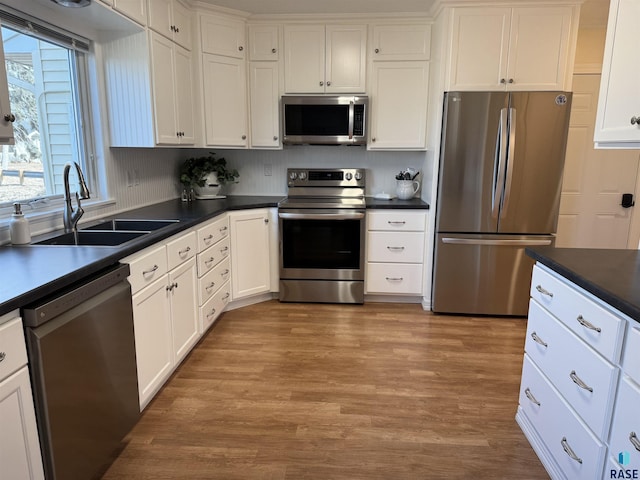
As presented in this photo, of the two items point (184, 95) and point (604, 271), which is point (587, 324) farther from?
point (184, 95)

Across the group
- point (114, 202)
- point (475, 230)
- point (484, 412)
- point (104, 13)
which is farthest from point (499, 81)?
point (114, 202)

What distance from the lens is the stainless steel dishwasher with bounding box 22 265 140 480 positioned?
4.13 ft

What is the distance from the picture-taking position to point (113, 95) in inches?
105

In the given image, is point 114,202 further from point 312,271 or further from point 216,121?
point 312,271

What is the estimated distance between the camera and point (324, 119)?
3.56m

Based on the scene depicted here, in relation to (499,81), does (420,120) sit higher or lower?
lower

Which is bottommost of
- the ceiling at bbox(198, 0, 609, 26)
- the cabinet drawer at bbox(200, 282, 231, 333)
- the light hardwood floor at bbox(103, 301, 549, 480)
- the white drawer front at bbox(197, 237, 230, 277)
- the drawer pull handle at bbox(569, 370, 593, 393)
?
the light hardwood floor at bbox(103, 301, 549, 480)

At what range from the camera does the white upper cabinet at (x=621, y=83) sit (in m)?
1.52

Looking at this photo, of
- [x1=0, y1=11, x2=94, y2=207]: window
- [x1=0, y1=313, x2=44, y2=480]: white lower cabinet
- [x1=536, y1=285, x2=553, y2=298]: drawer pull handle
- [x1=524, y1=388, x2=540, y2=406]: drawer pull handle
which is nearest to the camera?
[x1=0, y1=313, x2=44, y2=480]: white lower cabinet

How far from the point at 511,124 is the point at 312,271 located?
6.32 feet

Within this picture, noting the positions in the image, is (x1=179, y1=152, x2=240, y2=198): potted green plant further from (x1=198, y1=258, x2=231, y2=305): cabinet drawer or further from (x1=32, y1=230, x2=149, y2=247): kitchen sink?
(x1=32, y1=230, x2=149, y2=247): kitchen sink

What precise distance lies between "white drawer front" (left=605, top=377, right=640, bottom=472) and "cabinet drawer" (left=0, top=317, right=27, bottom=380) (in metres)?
1.75

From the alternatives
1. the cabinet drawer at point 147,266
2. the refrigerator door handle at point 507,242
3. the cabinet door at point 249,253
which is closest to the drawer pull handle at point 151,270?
the cabinet drawer at point 147,266

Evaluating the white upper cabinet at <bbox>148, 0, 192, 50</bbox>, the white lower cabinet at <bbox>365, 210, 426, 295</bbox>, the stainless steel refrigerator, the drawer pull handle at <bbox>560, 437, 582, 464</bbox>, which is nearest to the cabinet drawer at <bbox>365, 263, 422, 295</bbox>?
the white lower cabinet at <bbox>365, 210, 426, 295</bbox>
